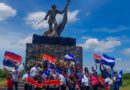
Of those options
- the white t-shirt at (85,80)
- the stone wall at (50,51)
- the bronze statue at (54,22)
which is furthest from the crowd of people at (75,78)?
the bronze statue at (54,22)

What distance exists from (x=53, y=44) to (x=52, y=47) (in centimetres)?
38

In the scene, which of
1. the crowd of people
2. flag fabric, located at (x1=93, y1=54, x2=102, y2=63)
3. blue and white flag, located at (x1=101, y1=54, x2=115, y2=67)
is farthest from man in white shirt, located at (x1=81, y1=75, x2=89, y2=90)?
flag fabric, located at (x1=93, y1=54, x2=102, y2=63)

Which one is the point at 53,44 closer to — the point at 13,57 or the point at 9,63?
the point at 13,57

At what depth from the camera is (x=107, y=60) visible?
956 inches

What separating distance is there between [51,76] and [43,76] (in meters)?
0.44

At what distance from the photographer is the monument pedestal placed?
3384 cm

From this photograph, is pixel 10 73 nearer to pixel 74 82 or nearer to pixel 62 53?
pixel 74 82

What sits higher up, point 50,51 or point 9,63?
point 50,51

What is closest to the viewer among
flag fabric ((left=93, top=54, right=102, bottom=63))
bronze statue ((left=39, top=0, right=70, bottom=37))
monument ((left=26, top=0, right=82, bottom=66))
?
flag fabric ((left=93, top=54, right=102, bottom=63))

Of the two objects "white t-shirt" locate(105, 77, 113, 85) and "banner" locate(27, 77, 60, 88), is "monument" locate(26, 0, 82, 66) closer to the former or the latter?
"banner" locate(27, 77, 60, 88)

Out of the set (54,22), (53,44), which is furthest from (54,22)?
(53,44)

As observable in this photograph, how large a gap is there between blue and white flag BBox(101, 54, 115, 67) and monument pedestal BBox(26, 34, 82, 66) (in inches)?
392

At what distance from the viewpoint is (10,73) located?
23.3m

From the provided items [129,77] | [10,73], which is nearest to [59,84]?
[10,73]
